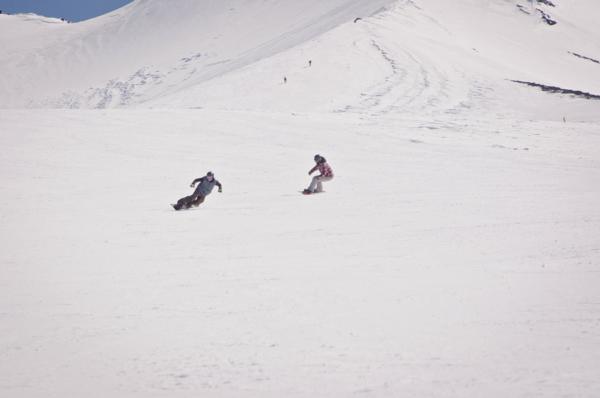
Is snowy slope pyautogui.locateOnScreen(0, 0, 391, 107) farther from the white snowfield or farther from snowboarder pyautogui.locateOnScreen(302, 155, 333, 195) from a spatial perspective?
snowboarder pyautogui.locateOnScreen(302, 155, 333, 195)

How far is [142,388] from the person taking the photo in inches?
148

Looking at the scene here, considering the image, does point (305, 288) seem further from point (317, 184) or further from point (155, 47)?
point (155, 47)

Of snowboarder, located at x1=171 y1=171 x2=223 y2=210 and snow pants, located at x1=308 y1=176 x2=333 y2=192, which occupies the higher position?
snow pants, located at x1=308 y1=176 x2=333 y2=192

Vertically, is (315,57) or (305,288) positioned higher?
(315,57)

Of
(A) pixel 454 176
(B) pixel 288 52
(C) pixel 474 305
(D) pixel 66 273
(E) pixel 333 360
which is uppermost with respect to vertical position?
(B) pixel 288 52

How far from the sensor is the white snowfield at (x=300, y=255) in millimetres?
3936

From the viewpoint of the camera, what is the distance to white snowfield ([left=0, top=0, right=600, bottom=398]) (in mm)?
3936

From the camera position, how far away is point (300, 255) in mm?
7156

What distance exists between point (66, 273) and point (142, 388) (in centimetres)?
320

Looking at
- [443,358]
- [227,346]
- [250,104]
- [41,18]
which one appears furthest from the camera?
[41,18]

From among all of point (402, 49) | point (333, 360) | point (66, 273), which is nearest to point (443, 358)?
point (333, 360)

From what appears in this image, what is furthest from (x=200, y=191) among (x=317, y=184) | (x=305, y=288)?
(x=305, y=288)

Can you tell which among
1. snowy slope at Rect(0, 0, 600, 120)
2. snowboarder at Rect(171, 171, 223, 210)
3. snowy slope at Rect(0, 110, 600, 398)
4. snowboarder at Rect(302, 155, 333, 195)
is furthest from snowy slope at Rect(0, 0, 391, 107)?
snowy slope at Rect(0, 110, 600, 398)

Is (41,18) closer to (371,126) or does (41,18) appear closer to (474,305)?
(371,126)
